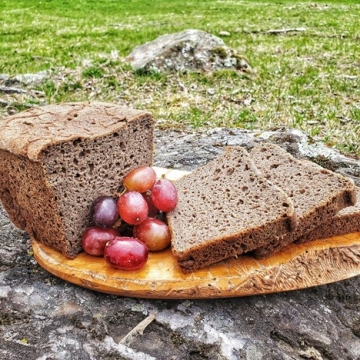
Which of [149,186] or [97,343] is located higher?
[149,186]

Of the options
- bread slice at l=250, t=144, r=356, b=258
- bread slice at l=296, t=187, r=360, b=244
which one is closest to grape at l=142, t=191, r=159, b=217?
bread slice at l=250, t=144, r=356, b=258

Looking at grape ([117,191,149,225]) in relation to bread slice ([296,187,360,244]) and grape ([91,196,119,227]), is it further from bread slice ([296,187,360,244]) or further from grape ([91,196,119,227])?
bread slice ([296,187,360,244])

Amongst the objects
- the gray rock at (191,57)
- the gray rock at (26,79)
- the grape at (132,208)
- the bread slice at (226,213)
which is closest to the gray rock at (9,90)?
the gray rock at (26,79)

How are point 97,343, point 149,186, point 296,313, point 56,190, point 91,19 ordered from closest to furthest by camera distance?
point 97,343 < point 296,313 < point 56,190 < point 149,186 < point 91,19

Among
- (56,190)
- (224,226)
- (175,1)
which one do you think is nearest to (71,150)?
(56,190)

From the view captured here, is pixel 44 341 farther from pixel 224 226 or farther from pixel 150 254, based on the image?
pixel 224 226

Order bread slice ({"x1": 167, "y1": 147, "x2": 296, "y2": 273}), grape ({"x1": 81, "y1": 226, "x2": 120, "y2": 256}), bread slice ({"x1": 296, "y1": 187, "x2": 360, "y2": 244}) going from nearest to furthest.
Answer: bread slice ({"x1": 167, "y1": 147, "x2": 296, "y2": 273})
grape ({"x1": 81, "y1": 226, "x2": 120, "y2": 256})
bread slice ({"x1": 296, "y1": 187, "x2": 360, "y2": 244})
